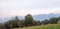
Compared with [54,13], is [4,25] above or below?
below

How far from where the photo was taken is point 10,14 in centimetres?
256

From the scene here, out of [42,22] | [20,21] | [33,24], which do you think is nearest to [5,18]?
[20,21]

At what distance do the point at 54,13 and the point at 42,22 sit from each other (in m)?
0.33

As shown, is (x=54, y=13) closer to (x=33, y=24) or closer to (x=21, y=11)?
(x=33, y=24)

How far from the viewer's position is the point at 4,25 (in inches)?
96.0

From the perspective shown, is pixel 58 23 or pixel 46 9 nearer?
pixel 58 23

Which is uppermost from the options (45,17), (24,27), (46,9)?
(46,9)

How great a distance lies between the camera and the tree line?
2468 millimetres

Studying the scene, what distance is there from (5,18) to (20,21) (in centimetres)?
31

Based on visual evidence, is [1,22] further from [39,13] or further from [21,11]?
[39,13]

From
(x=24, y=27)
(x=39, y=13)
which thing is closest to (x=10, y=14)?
(x=24, y=27)

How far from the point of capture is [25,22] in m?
2.51

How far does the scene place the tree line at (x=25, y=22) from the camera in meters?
2.47

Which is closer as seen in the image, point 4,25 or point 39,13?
point 4,25
